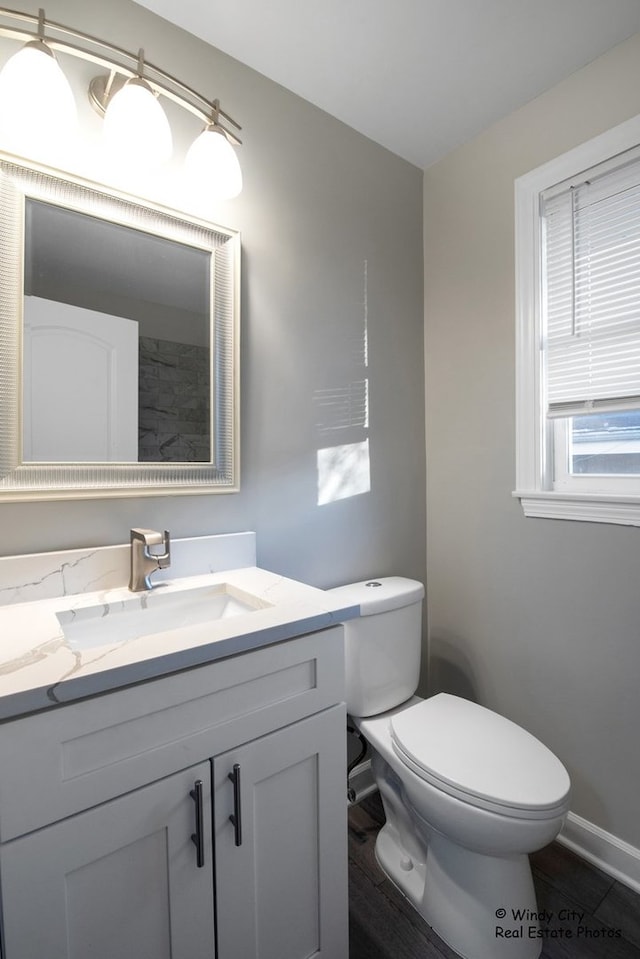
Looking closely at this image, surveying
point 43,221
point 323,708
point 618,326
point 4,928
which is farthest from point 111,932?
point 618,326

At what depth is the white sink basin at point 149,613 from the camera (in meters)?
0.98

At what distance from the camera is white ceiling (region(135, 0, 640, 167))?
124cm

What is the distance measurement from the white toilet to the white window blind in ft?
2.84

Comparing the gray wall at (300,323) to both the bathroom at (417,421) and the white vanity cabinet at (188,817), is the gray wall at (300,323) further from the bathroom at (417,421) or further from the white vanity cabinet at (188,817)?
the white vanity cabinet at (188,817)

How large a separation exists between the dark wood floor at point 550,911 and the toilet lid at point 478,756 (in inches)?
18.0

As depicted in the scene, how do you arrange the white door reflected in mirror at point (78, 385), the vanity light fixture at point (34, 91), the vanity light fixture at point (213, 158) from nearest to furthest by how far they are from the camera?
the vanity light fixture at point (34, 91)
the white door reflected in mirror at point (78, 385)
the vanity light fixture at point (213, 158)

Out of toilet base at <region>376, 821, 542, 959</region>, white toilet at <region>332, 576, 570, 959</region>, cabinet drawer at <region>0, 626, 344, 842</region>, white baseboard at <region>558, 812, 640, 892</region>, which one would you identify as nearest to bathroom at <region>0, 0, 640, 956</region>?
white baseboard at <region>558, 812, 640, 892</region>

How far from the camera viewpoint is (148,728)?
731 mm

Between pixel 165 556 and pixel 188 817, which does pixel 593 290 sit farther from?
pixel 188 817

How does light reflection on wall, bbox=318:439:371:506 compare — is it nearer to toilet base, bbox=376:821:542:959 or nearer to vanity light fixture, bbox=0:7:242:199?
vanity light fixture, bbox=0:7:242:199

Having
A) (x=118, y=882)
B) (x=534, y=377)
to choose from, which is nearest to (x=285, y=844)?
(x=118, y=882)

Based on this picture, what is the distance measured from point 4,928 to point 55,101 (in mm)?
1485

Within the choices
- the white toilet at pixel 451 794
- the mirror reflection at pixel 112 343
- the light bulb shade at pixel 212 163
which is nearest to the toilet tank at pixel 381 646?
the white toilet at pixel 451 794

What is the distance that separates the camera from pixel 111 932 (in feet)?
2.35
